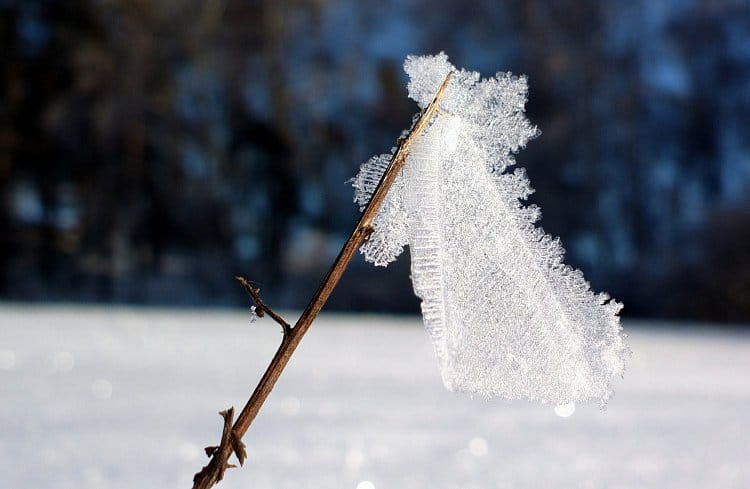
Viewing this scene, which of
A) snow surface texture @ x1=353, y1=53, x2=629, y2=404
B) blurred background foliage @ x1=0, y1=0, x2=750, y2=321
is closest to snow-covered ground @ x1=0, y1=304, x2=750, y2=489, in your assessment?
snow surface texture @ x1=353, y1=53, x2=629, y2=404

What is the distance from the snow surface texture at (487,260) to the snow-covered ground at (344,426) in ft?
1.42

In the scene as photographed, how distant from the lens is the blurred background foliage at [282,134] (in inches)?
160

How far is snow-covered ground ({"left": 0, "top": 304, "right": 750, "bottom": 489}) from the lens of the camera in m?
0.68

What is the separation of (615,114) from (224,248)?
7.92 ft

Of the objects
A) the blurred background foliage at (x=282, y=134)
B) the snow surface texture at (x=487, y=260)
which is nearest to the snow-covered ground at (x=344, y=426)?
the snow surface texture at (x=487, y=260)

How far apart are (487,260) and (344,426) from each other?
0.78 meters

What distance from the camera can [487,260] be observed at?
243 mm

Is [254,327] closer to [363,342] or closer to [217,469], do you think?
[363,342]

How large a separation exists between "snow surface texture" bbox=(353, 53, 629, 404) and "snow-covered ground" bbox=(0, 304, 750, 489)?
433 millimetres

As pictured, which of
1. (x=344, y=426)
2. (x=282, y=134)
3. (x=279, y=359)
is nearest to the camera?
(x=279, y=359)

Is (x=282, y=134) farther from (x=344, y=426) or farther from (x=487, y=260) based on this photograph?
(x=487, y=260)

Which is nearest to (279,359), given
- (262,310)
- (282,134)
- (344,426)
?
(262,310)

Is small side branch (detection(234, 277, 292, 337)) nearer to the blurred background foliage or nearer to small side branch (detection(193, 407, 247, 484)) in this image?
small side branch (detection(193, 407, 247, 484))

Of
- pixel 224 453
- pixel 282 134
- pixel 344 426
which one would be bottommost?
pixel 224 453
